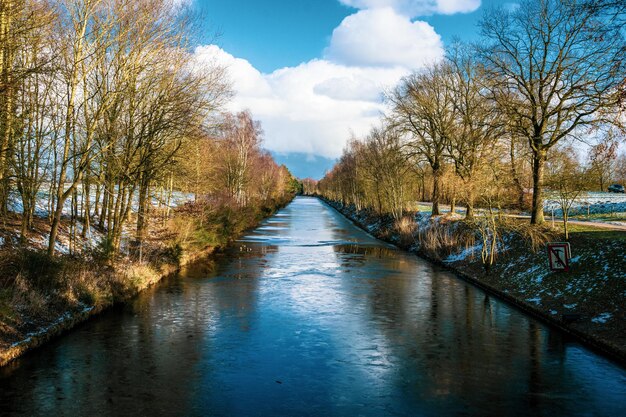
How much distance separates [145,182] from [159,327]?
883cm

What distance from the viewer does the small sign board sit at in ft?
58.0

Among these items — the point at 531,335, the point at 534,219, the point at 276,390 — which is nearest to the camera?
the point at 276,390

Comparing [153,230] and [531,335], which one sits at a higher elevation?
[153,230]

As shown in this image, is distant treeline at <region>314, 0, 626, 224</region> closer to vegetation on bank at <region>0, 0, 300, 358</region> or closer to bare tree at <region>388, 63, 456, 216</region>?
bare tree at <region>388, 63, 456, 216</region>

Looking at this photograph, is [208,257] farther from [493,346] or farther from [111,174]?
[493,346]

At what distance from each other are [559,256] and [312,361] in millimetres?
11073

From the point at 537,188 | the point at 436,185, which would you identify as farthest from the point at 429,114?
the point at 537,188

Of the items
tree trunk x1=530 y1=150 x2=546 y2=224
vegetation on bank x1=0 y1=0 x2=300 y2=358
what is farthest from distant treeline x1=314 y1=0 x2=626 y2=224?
vegetation on bank x1=0 y1=0 x2=300 y2=358

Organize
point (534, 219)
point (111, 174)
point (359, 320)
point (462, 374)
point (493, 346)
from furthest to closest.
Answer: point (534, 219)
point (111, 174)
point (359, 320)
point (493, 346)
point (462, 374)

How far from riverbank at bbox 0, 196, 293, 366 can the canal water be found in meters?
0.47

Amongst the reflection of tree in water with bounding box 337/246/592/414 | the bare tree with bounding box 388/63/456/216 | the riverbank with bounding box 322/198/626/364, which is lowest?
the reflection of tree in water with bounding box 337/246/592/414

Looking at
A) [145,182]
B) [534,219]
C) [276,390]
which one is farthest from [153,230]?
[534,219]

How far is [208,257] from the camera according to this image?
30984 mm

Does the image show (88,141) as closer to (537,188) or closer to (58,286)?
(58,286)
